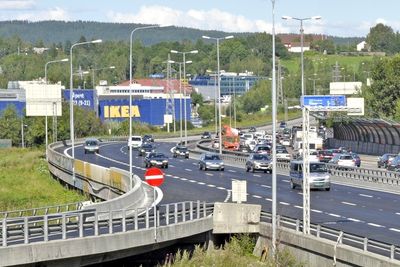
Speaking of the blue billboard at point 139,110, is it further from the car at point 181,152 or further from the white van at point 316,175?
the white van at point 316,175

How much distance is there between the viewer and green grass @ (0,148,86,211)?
228 feet

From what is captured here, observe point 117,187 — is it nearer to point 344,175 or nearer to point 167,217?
point 344,175

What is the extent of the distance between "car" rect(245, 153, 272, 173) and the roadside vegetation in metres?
40.3

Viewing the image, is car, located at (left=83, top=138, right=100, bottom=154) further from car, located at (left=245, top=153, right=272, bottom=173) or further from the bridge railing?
the bridge railing

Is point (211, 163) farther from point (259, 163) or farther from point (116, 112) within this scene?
point (116, 112)

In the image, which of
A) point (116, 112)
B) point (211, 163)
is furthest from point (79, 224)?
point (116, 112)

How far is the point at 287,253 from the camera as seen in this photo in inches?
1314

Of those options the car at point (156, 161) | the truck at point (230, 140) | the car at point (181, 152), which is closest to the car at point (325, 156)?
the car at point (156, 161)

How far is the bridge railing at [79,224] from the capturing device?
30.1 meters

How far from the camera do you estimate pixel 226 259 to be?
3341 centimetres

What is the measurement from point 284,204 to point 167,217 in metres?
16.5

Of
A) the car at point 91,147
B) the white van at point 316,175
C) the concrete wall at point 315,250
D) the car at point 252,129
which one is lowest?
the car at point 252,129

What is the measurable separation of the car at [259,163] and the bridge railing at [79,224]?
38.5 meters

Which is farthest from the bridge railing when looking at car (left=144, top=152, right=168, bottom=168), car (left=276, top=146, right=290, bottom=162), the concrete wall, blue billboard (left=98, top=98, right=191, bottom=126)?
blue billboard (left=98, top=98, right=191, bottom=126)
